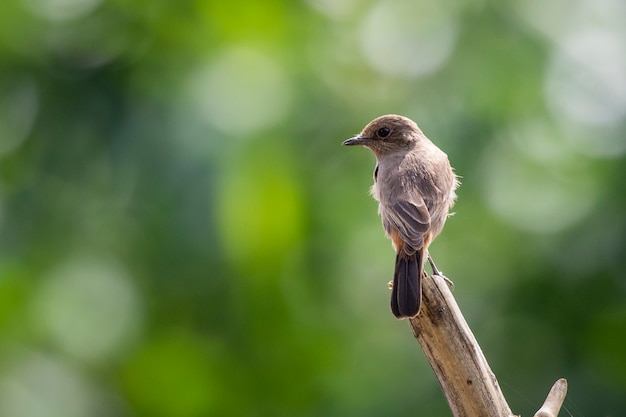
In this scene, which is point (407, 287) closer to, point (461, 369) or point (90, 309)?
point (461, 369)

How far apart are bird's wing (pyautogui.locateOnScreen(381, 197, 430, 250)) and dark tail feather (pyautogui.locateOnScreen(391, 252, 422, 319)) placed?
0.12m

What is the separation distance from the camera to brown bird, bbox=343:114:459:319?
4.73 metres

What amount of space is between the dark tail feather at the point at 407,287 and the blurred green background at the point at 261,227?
253cm

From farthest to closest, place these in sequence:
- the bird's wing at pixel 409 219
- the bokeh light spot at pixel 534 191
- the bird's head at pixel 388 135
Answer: the bokeh light spot at pixel 534 191 → the bird's head at pixel 388 135 → the bird's wing at pixel 409 219

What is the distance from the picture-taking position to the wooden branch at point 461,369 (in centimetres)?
386

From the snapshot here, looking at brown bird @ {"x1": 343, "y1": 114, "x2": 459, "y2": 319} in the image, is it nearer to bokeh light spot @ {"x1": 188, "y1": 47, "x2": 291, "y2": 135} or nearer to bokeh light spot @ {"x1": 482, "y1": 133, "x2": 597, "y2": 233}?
bokeh light spot @ {"x1": 188, "y1": 47, "x2": 291, "y2": 135}

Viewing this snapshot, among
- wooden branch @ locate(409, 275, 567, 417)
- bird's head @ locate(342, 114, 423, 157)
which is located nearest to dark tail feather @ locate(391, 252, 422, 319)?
wooden branch @ locate(409, 275, 567, 417)

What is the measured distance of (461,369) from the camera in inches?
154

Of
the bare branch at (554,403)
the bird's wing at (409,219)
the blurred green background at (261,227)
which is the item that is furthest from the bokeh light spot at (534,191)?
the bare branch at (554,403)

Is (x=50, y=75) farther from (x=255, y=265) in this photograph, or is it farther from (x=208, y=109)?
(x=255, y=265)

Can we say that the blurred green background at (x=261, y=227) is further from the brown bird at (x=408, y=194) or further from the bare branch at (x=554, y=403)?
the bare branch at (x=554, y=403)

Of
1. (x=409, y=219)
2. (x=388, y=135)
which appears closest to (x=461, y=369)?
(x=409, y=219)

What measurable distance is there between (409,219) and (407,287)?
39.9 inches

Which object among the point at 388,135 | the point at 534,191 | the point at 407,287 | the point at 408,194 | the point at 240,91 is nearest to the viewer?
the point at 407,287
